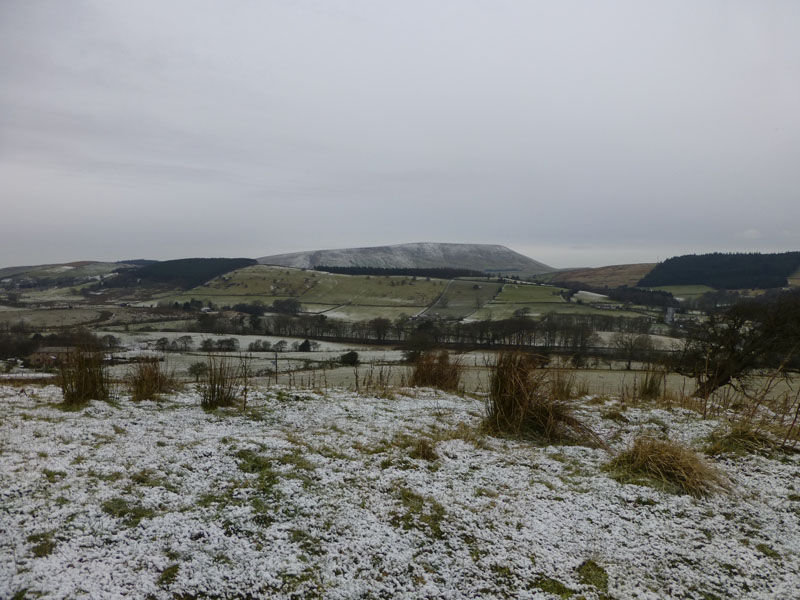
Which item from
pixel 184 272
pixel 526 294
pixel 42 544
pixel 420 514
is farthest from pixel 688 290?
pixel 184 272

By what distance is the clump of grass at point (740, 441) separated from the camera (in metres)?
4.98

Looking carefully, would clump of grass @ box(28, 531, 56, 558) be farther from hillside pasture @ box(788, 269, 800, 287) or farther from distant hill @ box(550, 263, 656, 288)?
distant hill @ box(550, 263, 656, 288)

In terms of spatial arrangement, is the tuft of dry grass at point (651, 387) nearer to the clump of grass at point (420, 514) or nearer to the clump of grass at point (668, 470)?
the clump of grass at point (668, 470)

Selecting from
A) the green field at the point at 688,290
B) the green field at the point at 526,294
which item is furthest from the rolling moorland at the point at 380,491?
the green field at the point at 688,290

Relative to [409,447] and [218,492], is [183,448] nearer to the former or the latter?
[218,492]

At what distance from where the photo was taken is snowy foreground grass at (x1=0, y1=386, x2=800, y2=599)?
2535 mm

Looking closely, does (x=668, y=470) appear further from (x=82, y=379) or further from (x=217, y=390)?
(x=82, y=379)

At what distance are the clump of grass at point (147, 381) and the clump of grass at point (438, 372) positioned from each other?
210 inches

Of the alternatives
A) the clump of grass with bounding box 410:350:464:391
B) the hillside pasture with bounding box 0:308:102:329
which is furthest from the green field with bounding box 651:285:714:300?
the hillside pasture with bounding box 0:308:102:329

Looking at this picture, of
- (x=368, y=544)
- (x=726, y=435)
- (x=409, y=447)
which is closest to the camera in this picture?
(x=368, y=544)

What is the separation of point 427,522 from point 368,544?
0.57m

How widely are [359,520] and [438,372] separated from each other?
6.88m

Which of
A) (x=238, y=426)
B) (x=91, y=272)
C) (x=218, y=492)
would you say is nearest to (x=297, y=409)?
(x=238, y=426)

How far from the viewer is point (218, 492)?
3.53 m
